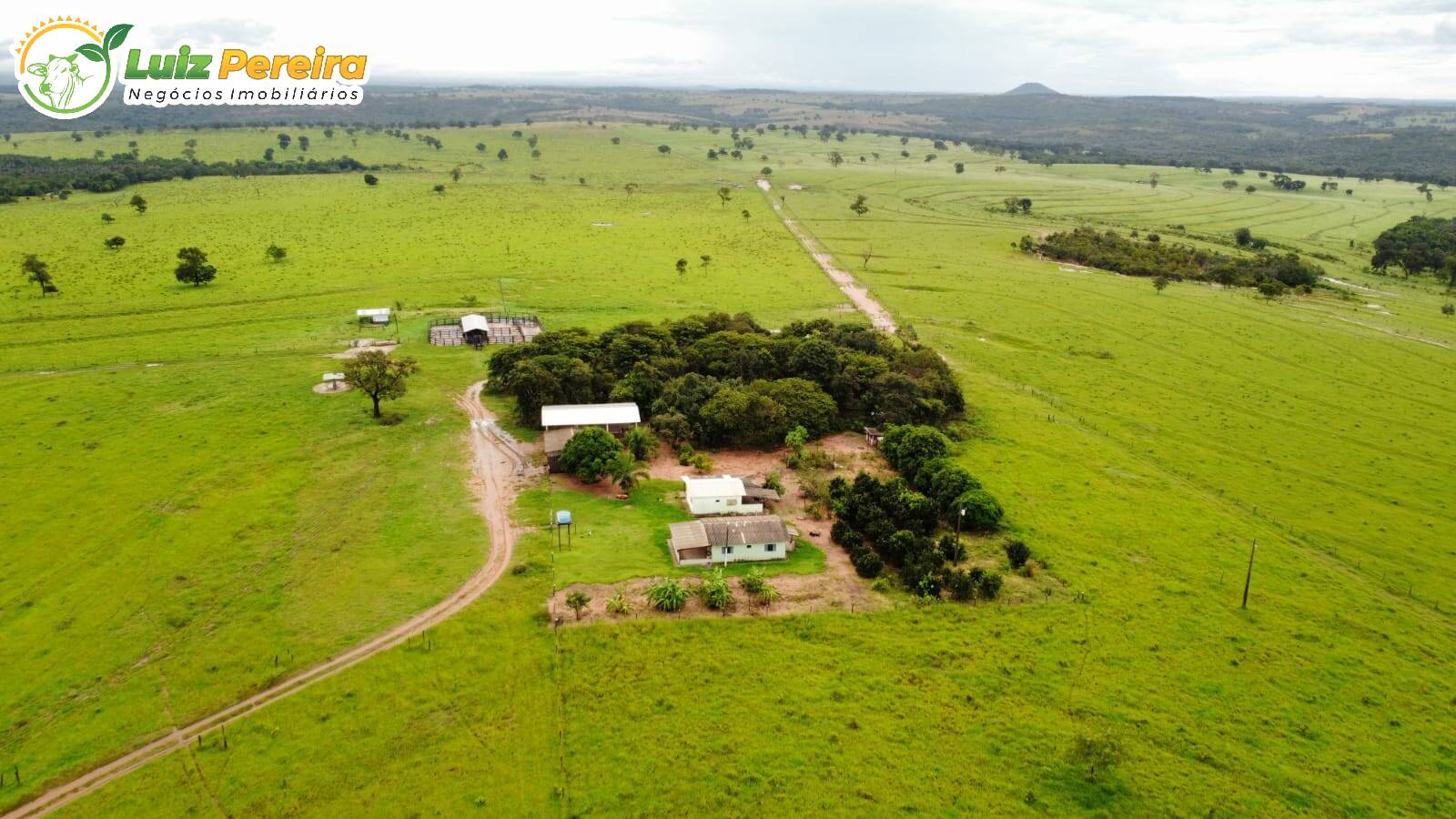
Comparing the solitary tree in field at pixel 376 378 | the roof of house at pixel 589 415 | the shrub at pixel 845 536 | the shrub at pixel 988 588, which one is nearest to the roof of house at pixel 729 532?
the shrub at pixel 845 536

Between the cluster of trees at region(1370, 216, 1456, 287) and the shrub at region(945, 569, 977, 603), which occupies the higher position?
the cluster of trees at region(1370, 216, 1456, 287)

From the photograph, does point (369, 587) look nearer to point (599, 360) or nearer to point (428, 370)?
point (599, 360)

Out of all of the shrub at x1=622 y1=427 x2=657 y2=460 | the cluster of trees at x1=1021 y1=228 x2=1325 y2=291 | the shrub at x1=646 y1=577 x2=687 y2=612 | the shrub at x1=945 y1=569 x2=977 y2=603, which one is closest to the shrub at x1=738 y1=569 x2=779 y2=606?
the shrub at x1=646 y1=577 x2=687 y2=612

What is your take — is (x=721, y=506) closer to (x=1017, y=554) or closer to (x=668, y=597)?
(x=668, y=597)

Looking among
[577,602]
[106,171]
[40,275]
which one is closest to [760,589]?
[577,602]

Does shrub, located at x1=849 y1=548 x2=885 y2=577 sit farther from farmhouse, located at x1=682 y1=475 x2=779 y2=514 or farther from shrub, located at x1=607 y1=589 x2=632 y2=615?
shrub, located at x1=607 y1=589 x2=632 y2=615

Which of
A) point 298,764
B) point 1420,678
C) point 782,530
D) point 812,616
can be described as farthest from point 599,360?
point 1420,678
